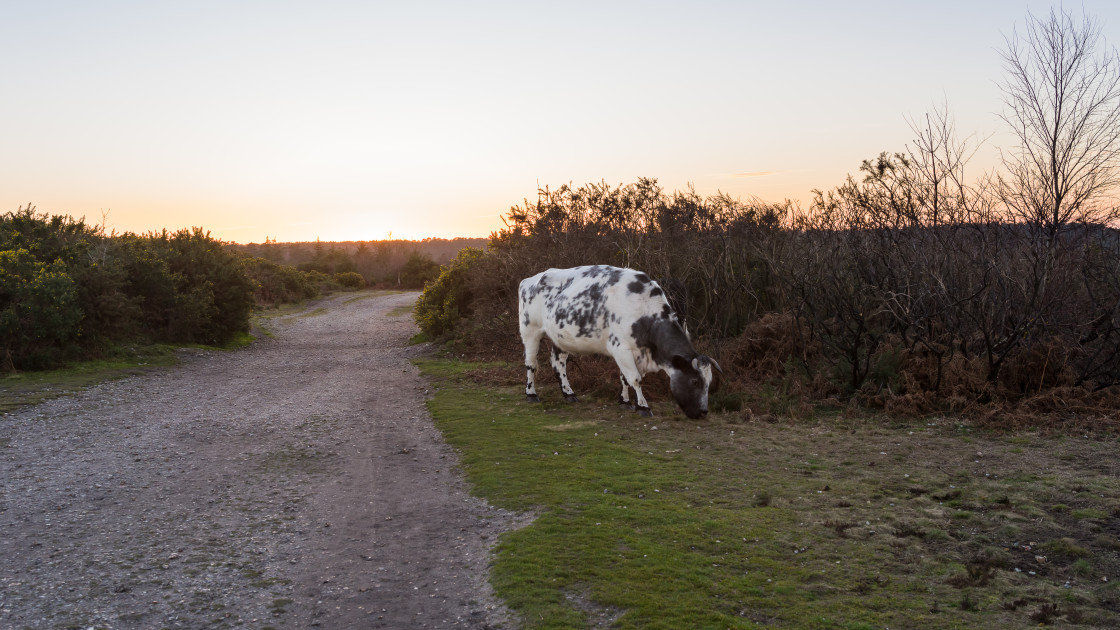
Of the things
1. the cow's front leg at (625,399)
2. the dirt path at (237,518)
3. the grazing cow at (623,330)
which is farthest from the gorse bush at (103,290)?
the cow's front leg at (625,399)

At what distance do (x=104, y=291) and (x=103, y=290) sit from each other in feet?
0.12

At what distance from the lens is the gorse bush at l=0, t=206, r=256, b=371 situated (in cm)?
1708

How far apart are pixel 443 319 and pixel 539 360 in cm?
920

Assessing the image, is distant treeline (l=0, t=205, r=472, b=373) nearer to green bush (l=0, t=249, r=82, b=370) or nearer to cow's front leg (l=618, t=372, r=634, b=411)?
green bush (l=0, t=249, r=82, b=370)

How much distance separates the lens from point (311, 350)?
80.7ft

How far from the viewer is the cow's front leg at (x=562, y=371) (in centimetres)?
1324

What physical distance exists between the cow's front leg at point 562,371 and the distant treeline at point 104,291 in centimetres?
1298

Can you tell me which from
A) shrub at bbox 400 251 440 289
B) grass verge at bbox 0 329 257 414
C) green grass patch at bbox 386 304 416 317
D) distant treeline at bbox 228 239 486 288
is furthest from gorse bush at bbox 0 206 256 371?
shrub at bbox 400 251 440 289

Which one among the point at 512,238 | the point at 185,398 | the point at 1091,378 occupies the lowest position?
the point at 185,398

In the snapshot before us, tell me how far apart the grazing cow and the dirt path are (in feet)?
9.95

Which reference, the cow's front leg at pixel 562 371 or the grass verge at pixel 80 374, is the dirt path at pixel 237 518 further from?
the cow's front leg at pixel 562 371

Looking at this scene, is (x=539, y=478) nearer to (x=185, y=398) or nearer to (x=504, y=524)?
(x=504, y=524)

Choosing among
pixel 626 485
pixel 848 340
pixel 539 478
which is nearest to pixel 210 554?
pixel 539 478

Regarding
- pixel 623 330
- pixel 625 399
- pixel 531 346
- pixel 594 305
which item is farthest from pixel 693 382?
pixel 531 346
